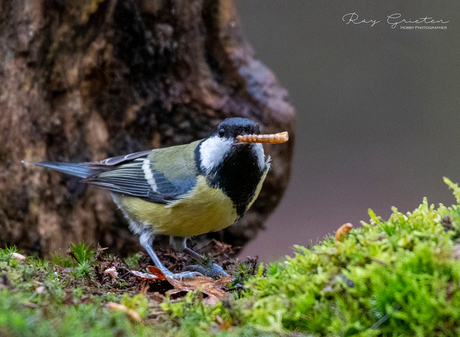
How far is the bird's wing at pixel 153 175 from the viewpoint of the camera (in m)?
2.07

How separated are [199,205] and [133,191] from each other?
52cm

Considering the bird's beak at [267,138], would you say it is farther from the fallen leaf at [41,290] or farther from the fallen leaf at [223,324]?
the fallen leaf at [41,290]

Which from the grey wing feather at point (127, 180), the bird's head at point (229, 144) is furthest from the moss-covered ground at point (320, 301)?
the grey wing feather at point (127, 180)

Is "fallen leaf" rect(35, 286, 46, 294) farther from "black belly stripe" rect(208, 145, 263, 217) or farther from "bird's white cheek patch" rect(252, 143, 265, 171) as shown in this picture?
"bird's white cheek patch" rect(252, 143, 265, 171)

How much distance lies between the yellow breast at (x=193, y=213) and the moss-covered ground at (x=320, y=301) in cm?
69

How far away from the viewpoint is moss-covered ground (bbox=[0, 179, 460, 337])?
883 mm

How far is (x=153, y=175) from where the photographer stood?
2.24 metres

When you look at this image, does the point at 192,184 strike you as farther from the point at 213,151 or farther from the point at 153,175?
the point at 153,175

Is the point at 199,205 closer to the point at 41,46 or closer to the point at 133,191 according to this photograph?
the point at 133,191

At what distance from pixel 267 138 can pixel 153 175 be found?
0.90 metres

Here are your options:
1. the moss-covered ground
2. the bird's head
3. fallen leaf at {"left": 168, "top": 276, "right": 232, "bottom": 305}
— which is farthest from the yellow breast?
the moss-covered ground

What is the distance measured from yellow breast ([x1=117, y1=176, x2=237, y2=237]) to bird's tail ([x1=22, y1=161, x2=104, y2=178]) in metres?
0.49

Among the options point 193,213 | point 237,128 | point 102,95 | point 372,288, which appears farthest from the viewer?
point 102,95

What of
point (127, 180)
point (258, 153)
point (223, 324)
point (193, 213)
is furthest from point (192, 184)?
point (223, 324)
